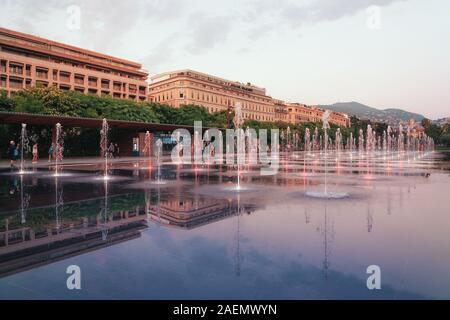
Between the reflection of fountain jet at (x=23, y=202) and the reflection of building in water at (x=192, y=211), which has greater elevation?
the reflection of fountain jet at (x=23, y=202)

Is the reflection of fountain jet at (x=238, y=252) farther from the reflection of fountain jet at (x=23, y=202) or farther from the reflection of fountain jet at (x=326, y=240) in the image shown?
the reflection of fountain jet at (x=23, y=202)

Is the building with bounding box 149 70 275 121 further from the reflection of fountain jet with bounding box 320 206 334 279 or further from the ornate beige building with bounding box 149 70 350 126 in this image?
the reflection of fountain jet with bounding box 320 206 334 279

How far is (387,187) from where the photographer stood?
16.2m

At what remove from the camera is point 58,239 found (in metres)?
7.28

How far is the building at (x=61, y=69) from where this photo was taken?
222 ft

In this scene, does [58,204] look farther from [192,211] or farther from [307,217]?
[307,217]

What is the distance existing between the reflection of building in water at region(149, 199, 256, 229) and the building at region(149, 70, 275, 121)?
80.9 metres

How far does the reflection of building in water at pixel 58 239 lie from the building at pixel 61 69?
198 feet

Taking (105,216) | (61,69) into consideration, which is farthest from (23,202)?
(61,69)

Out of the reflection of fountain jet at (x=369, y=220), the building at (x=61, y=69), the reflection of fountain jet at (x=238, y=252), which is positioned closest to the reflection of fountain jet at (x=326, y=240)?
the reflection of fountain jet at (x=369, y=220)
